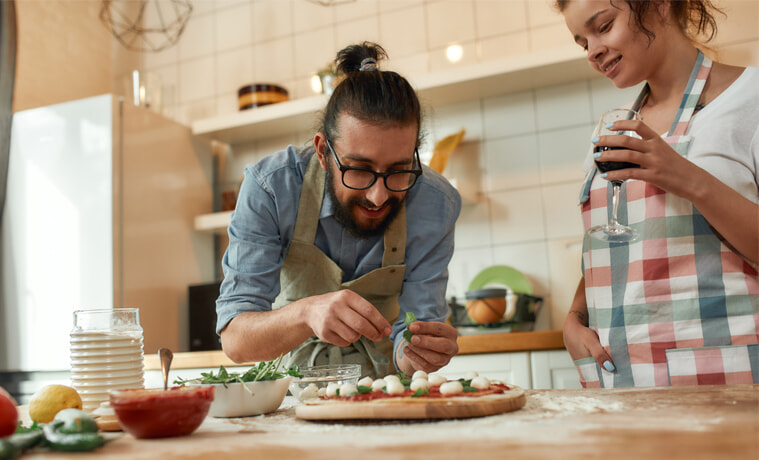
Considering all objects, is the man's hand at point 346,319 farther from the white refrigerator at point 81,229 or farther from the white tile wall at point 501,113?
the white refrigerator at point 81,229

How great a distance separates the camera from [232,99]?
3.35 meters

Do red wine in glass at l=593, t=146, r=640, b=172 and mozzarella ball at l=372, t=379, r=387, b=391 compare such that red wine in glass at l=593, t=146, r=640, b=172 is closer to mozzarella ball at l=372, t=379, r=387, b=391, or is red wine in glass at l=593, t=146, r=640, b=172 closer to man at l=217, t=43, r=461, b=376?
man at l=217, t=43, r=461, b=376

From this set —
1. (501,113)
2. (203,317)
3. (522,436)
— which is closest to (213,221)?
(203,317)

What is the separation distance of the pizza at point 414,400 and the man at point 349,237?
0.64 ft

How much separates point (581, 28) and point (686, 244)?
0.52 metres

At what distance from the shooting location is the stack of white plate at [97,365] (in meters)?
1.04

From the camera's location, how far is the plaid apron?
1279 millimetres

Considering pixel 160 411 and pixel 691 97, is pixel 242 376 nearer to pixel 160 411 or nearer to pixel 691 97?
pixel 160 411

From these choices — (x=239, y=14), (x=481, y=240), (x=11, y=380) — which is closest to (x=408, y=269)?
(x=481, y=240)

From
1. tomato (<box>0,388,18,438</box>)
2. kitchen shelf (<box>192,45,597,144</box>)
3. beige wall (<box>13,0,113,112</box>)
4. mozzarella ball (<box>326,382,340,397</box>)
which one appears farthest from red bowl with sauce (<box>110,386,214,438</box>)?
beige wall (<box>13,0,113,112</box>)

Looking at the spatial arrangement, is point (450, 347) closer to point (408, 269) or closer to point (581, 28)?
point (408, 269)

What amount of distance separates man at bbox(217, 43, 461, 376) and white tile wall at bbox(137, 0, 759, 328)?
3.59 feet

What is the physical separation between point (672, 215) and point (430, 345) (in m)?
0.60

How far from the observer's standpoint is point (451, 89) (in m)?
2.67
